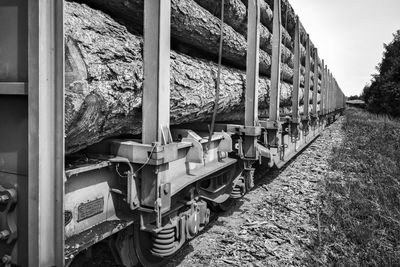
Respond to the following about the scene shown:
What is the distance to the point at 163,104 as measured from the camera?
6.65ft

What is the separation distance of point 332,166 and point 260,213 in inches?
146

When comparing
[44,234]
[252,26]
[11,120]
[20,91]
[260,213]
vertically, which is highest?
[252,26]

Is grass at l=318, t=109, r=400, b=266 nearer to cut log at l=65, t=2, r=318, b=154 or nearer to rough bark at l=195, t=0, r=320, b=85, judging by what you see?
cut log at l=65, t=2, r=318, b=154

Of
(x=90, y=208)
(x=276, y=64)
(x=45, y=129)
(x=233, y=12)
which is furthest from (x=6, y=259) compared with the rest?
(x=276, y=64)

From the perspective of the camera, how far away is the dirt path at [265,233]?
3.13 m

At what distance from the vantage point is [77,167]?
5.81ft

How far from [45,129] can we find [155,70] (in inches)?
31.3

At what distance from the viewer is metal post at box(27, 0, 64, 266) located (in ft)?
4.42

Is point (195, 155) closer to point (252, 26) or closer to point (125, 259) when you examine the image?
point (125, 259)

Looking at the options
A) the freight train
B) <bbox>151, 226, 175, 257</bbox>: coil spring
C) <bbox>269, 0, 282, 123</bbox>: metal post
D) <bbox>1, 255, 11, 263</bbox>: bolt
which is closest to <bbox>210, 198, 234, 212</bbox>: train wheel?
the freight train

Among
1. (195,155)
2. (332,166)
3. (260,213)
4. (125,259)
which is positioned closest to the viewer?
(125,259)

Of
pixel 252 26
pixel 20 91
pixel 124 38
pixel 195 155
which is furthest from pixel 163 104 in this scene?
pixel 252 26

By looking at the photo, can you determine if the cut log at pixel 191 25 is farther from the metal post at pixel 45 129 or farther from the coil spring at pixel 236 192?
the coil spring at pixel 236 192

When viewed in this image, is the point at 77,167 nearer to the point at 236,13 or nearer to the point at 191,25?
the point at 191,25
